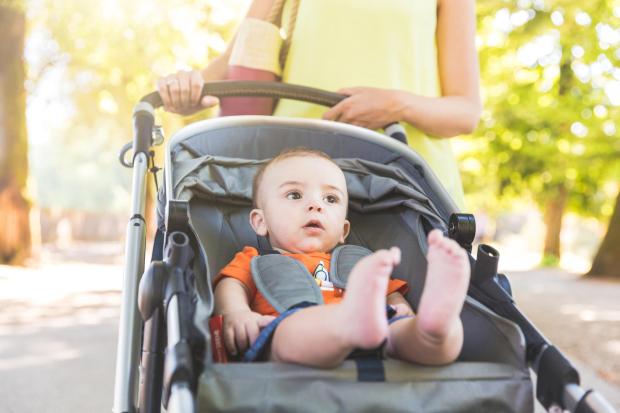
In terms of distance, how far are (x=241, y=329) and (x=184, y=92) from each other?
112 centimetres

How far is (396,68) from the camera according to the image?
275cm

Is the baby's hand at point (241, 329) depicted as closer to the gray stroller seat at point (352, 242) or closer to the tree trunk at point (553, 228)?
the gray stroller seat at point (352, 242)

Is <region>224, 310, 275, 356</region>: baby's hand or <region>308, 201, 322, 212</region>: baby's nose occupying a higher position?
<region>308, 201, 322, 212</region>: baby's nose

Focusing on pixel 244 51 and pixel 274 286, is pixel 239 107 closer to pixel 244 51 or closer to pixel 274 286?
pixel 244 51

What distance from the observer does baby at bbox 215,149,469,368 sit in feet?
4.68

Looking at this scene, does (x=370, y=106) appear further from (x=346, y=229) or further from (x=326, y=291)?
(x=326, y=291)

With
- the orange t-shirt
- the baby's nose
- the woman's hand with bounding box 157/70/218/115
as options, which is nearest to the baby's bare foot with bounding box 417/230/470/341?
the orange t-shirt

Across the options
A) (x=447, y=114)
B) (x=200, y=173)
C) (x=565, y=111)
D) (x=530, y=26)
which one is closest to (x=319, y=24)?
(x=447, y=114)

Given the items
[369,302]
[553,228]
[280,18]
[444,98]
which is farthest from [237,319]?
[553,228]

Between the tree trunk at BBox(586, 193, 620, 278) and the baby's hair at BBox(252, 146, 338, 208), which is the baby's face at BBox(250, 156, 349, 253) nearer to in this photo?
the baby's hair at BBox(252, 146, 338, 208)

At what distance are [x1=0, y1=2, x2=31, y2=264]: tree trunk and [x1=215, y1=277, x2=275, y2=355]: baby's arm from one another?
9.52 metres

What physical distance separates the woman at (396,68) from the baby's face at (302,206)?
0.50m

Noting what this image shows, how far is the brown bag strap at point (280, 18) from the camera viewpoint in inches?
113

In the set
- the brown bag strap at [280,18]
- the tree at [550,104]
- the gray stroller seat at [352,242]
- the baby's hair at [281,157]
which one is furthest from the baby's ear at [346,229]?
the tree at [550,104]
